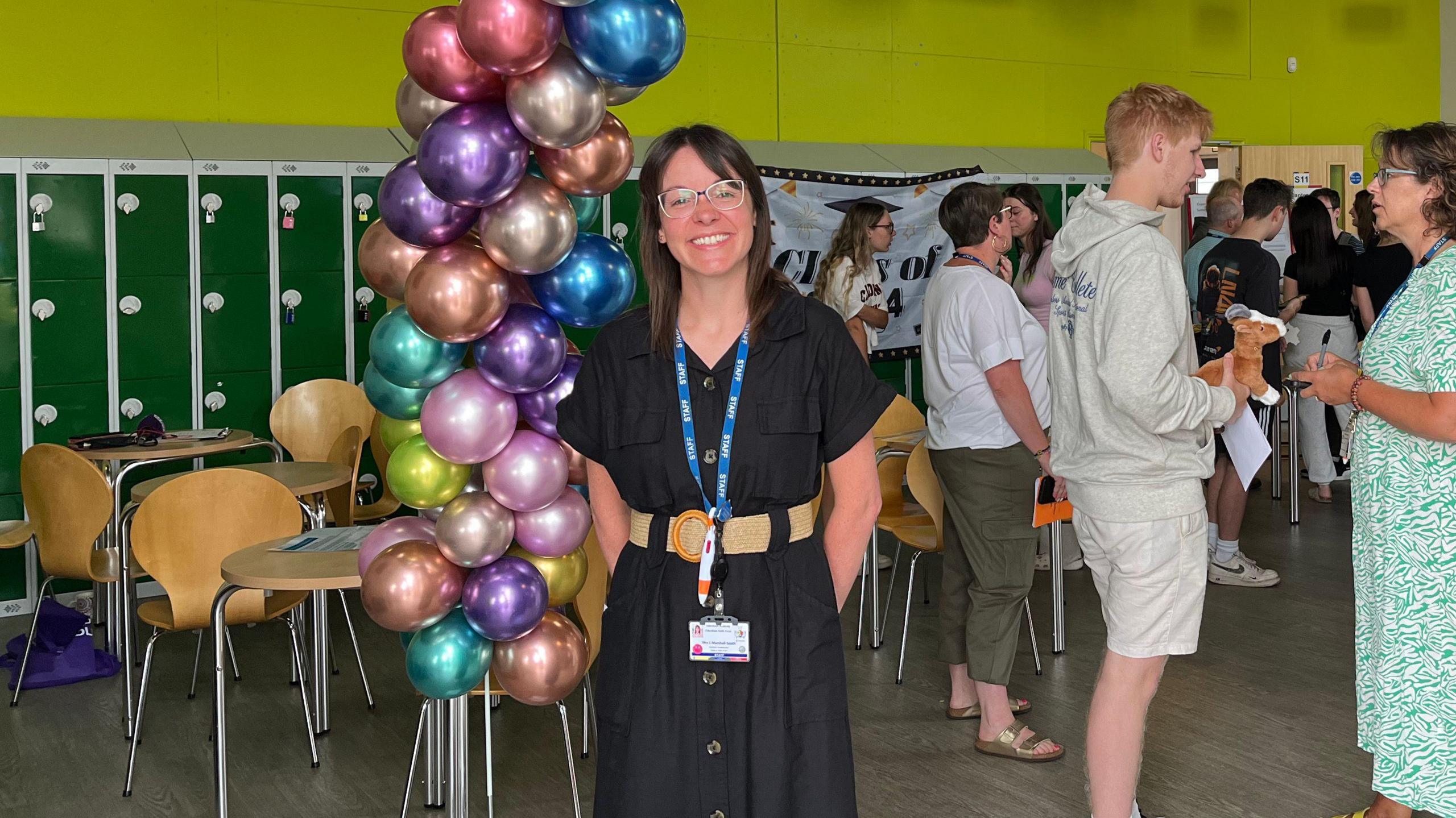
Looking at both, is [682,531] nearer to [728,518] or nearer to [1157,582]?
[728,518]

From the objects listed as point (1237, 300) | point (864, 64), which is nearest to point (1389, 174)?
point (1237, 300)

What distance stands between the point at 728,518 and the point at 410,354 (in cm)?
100

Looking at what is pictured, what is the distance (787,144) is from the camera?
7.34m

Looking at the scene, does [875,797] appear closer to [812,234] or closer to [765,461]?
[765,461]

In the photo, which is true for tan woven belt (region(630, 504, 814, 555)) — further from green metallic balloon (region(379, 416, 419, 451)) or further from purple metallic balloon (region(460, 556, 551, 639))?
green metallic balloon (region(379, 416, 419, 451))

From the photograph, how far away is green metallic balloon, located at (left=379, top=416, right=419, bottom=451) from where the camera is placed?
2.87m

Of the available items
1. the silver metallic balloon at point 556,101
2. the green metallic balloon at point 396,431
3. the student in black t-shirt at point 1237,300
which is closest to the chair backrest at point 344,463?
the green metallic balloon at point 396,431

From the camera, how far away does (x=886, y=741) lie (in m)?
3.72

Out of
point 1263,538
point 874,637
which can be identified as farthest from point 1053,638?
point 1263,538

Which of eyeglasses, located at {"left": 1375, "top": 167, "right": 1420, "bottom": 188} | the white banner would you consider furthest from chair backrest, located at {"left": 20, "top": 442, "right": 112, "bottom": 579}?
the white banner

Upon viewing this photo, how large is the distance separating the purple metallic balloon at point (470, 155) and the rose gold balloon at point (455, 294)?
0.38 ft

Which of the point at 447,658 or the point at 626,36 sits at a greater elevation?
the point at 626,36

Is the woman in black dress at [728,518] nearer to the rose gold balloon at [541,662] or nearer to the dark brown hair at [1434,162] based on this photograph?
the rose gold balloon at [541,662]

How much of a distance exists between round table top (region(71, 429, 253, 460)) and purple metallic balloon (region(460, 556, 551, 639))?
7.21ft
